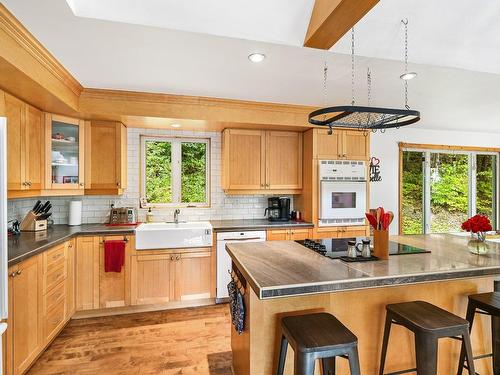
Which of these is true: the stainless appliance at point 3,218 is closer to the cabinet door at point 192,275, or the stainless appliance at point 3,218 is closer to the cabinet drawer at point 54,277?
the cabinet drawer at point 54,277

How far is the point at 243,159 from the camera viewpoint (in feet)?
12.0

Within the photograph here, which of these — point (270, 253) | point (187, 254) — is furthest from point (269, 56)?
point (187, 254)

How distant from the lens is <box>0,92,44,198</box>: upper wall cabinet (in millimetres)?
2297

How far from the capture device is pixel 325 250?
6.70 ft

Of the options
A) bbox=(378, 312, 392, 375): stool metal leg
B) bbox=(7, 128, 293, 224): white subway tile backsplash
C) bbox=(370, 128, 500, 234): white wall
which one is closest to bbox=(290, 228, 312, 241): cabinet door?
bbox=(7, 128, 293, 224): white subway tile backsplash

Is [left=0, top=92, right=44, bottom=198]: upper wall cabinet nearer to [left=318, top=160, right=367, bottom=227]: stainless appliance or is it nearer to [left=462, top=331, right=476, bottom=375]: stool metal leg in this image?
[left=318, top=160, right=367, bottom=227]: stainless appliance

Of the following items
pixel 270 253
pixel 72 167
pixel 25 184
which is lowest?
pixel 270 253

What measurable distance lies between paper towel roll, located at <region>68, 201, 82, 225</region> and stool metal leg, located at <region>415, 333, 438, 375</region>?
347cm

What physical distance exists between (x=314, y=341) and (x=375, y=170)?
3.71 meters

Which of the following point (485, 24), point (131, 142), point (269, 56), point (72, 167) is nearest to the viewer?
point (485, 24)

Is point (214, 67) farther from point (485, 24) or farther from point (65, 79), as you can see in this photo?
point (485, 24)

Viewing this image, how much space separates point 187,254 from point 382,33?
2.73 m

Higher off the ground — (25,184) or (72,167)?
(72,167)

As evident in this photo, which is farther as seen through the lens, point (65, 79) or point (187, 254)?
point (187, 254)
